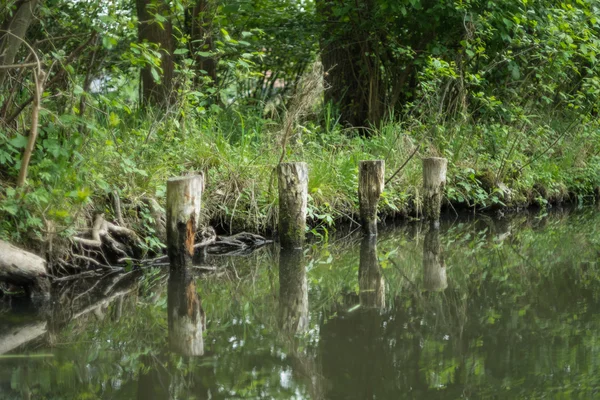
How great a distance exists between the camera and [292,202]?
6422 millimetres

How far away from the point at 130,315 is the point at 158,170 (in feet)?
6.99

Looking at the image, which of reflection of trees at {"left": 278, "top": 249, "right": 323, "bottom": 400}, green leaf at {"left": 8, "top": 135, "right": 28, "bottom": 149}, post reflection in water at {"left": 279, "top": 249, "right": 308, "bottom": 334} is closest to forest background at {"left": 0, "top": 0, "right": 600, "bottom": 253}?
green leaf at {"left": 8, "top": 135, "right": 28, "bottom": 149}

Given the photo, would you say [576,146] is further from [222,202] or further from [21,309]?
[21,309]

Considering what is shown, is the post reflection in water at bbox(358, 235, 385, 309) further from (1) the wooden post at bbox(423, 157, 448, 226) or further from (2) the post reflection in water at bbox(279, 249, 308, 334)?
(1) the wooden post at bbox(423, 157, 448, 226)

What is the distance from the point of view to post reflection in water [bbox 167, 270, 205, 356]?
3858mm

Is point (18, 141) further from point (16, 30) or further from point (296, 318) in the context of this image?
point (296, 318)

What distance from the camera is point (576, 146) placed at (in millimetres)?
10961

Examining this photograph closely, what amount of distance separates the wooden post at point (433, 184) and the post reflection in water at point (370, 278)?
118cm

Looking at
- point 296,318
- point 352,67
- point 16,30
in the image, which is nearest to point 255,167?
point 16,30

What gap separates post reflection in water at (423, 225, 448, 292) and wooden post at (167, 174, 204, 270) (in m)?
1.77

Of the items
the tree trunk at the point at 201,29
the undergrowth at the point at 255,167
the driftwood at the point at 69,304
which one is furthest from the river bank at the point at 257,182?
the tree trunk at the point at 201,29

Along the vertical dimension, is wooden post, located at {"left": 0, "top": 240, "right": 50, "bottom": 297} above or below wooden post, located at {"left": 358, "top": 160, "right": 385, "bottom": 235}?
below

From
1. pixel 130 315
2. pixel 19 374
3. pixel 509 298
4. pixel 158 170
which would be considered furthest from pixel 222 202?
pixel 19 374

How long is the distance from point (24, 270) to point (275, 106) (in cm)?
616
